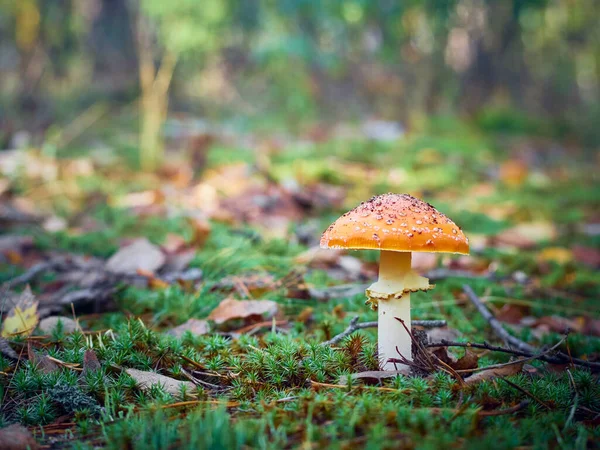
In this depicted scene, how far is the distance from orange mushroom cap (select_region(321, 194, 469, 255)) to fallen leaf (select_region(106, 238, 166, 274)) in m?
1.68

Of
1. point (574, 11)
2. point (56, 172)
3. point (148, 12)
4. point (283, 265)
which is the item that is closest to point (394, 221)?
point (283, 265)

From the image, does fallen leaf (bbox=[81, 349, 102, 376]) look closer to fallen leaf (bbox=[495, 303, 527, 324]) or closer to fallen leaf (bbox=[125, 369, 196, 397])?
fallen leaf (bbox=[125, 369, 196, 397])

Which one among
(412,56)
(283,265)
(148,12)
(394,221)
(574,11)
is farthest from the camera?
(574,11)

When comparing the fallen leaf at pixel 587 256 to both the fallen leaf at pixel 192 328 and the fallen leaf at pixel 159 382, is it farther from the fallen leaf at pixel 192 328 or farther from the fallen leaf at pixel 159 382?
the fallen leaf at pixel 159 382

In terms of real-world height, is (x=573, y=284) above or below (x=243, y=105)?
below

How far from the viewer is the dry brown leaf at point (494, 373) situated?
1958 mm

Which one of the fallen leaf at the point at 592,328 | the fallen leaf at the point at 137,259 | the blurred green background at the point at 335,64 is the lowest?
the fallen leaf at the point at 592,328

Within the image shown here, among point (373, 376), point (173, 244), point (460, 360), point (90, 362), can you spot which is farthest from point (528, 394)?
point (173, 244)

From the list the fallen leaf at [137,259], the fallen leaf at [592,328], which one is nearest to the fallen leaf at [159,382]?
the fallen leaf at [137,259]

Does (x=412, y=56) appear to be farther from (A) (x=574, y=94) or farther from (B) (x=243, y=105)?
(A) (x=574, y=94)

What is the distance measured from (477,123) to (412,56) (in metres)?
2.19

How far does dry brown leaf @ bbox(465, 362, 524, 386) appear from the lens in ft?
6.42

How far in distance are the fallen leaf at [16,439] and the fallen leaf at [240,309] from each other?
113 cm

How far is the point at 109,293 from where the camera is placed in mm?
2807
